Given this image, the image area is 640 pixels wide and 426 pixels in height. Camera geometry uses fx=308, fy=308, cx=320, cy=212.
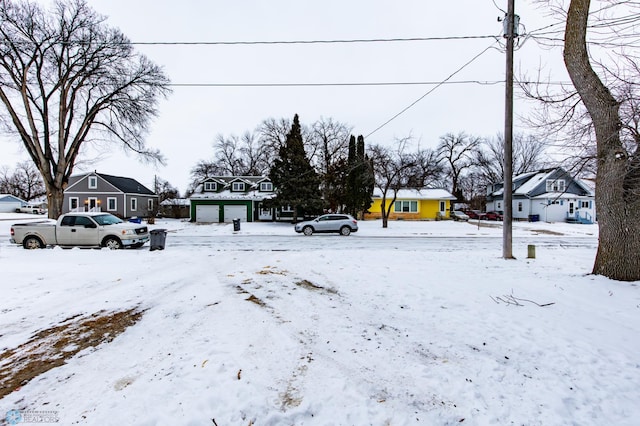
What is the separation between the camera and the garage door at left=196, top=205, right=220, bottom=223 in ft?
112

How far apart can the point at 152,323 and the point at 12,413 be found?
6.91 feet

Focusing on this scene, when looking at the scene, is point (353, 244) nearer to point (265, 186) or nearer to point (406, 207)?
point (265, 186)

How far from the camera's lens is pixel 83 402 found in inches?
109

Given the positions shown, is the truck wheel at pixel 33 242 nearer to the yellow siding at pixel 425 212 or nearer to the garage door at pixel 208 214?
the garage door at pixel 208 214

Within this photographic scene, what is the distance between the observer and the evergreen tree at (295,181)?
2919cm

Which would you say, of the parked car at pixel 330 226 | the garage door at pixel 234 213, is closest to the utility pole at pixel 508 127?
the parked car at pixel 330 226

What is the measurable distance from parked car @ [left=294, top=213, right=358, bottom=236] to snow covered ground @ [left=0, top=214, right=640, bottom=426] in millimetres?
13342

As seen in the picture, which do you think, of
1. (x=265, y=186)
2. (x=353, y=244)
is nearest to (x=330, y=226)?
(x=353, y=244)

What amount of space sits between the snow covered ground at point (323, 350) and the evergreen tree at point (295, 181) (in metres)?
21.9

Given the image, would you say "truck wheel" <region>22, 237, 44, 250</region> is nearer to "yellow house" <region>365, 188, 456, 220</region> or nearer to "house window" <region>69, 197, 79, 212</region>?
"house window" <region>69, 197, 79, 212</region>

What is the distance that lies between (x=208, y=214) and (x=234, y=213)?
287 centimetres

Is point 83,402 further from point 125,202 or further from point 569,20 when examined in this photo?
point 125,202

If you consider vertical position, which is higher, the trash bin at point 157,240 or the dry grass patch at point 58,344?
the trash bin at point 157,240

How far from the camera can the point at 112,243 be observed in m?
12.6
